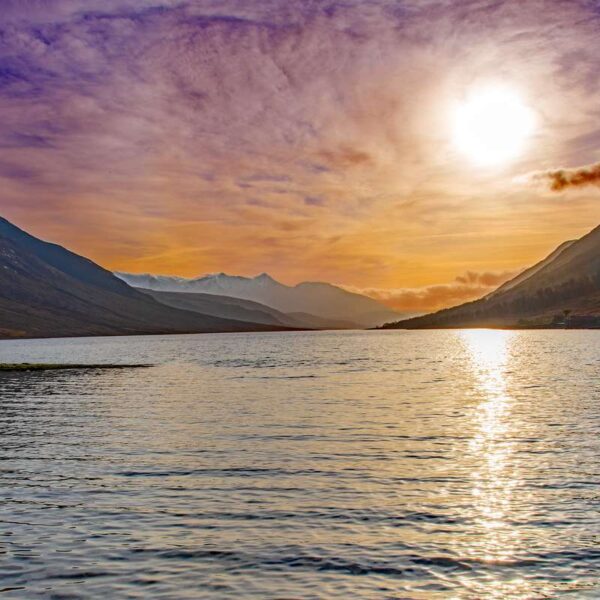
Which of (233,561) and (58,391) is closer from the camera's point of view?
(233,561)

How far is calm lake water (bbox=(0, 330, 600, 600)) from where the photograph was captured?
67.0 feet

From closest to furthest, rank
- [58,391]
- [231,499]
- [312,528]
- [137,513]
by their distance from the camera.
→ [312,528], [137,513], [231,499], [58,391]

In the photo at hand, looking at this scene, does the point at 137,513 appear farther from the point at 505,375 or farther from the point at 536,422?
the point at 505,375

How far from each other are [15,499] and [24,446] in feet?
53.7

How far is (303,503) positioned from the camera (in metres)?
28.8

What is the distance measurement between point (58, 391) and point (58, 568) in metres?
75.4

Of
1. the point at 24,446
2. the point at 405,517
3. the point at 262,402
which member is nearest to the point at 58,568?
the point at 405,517

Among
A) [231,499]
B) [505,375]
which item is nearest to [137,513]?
[231,499]

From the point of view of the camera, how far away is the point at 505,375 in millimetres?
116000

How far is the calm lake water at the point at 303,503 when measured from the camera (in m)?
20.4

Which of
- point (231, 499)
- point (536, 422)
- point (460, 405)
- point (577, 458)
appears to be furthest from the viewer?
point (460, 405)

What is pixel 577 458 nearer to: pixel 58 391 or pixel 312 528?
pixel 312 528

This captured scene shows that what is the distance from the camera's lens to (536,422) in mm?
54969

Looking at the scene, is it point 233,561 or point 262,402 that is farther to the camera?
point 262,402
